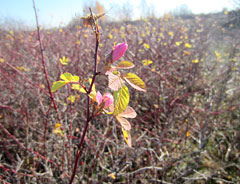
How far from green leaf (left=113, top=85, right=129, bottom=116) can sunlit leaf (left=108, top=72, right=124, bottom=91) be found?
0.01 metres

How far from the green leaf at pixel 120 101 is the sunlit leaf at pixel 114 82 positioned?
13mm

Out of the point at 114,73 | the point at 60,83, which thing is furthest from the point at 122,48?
the point at 60,83

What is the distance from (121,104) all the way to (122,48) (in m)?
0.16

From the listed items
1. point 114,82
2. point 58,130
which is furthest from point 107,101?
point 58,130

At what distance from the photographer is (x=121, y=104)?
39 cm

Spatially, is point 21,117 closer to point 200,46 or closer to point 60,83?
point 60,83

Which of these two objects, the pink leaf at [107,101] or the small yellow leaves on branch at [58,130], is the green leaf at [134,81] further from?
the small yellow leaves on branch at [58,130]

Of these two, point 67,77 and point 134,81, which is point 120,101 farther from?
point 67,77

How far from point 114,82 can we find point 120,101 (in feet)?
0.18

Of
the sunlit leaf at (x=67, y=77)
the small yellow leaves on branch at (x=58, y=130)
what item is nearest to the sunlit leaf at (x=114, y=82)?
the sunlit leaf at (x=67, y=77)

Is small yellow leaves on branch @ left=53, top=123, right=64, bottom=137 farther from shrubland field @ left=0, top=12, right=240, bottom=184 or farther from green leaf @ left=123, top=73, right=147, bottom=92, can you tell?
green leaf @ left=123, top=73, right=147, bottom=92

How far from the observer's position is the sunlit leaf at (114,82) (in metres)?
0.40

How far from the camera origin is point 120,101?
39cm

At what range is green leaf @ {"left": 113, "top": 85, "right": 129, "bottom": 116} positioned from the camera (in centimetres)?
39
